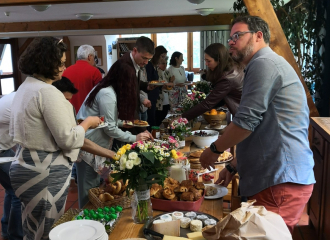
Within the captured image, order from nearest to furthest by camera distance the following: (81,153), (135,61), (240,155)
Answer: (240,155) → (81,153) → (135,61)

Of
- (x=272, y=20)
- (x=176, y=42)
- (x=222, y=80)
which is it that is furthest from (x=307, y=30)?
(x=176, y=42)

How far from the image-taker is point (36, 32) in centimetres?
813

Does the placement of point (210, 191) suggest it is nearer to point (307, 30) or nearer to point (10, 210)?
point (10, 210)

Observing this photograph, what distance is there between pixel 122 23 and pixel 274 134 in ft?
22.1

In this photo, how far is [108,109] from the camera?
7.91ft

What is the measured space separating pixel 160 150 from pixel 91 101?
41.8 inches

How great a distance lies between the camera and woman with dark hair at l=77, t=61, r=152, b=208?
241 cm

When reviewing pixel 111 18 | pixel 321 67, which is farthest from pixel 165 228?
pixel 111 18

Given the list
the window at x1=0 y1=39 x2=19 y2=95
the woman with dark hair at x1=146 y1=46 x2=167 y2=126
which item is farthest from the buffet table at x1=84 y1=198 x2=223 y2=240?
the window at x1=0 y1=39 x2=19 y2=95

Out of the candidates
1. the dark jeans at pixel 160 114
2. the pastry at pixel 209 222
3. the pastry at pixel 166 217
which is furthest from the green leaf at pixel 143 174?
the dark jeans at pixel 160 114

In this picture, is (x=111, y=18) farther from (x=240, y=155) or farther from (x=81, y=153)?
(x=240, y=155)

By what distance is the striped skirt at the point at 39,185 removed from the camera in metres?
1.82

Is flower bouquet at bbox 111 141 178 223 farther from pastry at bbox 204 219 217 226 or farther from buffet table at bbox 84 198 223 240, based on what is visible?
pastry at bbox 204 219 217 226

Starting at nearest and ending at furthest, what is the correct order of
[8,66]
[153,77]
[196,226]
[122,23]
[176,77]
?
[196,226] → [153,77] → [176,77] → [122,23] → [8,66]
